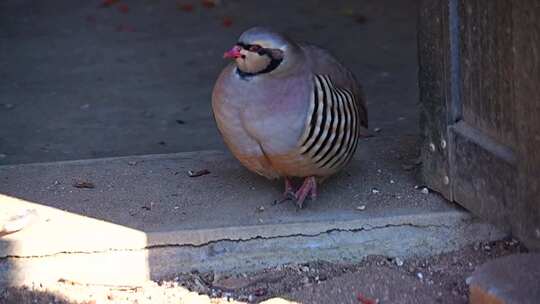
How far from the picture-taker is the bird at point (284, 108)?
4.34 m

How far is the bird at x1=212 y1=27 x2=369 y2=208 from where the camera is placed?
4340 mm

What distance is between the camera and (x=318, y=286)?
170 inches

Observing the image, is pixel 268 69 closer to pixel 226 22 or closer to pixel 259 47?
pixel 259 47

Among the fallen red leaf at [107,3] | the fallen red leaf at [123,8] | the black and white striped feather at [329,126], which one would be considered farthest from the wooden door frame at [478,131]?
the fallen red leaf at [107,3]

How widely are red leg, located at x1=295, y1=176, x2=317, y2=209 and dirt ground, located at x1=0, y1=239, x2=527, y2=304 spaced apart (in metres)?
0.27

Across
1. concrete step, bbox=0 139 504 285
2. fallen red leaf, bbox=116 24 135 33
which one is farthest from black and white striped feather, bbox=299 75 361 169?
fallen red leaf, bbox=116 24 135 33

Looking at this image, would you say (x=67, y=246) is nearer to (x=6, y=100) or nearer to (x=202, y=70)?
(x=6, y=100)

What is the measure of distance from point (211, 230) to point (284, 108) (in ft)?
1.81

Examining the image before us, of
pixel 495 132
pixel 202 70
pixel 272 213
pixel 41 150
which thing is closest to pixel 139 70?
pixel 202 70

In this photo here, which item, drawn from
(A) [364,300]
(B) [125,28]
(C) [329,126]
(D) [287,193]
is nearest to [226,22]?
(B) [125,28]

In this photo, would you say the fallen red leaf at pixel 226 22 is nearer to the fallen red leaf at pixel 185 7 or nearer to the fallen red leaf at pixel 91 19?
the fallen red leaf at pixel 185 7

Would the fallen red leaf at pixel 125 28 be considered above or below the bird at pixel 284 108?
below

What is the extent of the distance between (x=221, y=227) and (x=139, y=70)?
315cm

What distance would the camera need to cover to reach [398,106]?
661 cm
